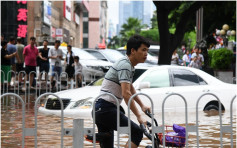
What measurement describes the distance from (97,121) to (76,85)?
39.2 feet

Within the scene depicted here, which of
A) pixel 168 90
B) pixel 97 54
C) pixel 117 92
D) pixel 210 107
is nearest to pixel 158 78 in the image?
pixel 168 90

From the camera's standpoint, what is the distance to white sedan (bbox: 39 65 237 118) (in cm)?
1021

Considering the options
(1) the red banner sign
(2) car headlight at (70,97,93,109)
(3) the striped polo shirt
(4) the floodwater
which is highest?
(1) the red banner sign

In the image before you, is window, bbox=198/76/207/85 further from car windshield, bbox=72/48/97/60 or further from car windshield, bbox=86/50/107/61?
car windshield, bbox=86/50/107/61

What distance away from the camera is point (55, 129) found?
30.7 feet

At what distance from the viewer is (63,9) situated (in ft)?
177

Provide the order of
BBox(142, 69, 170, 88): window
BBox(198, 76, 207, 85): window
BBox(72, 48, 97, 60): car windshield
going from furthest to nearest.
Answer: BBox(72, 48, 97, 60): car windshield → BBox(198, 76, 207, 85): window → BBox(142, 69, 170, 88): window

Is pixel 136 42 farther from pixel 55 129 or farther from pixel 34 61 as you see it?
pixel 34 61

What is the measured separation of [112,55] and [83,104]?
10.5 m

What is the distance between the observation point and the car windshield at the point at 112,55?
20.1 m

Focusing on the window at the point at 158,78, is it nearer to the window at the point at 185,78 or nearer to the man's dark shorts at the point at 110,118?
the window at the point at 185,78

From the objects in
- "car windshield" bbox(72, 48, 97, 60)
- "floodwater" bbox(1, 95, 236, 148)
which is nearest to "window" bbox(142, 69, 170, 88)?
"floodwater" bbox(1, 95, 236, 148)

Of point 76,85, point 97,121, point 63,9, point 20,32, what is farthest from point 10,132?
point 63,9

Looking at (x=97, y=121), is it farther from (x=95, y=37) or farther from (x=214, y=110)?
(x=95, y=37)
